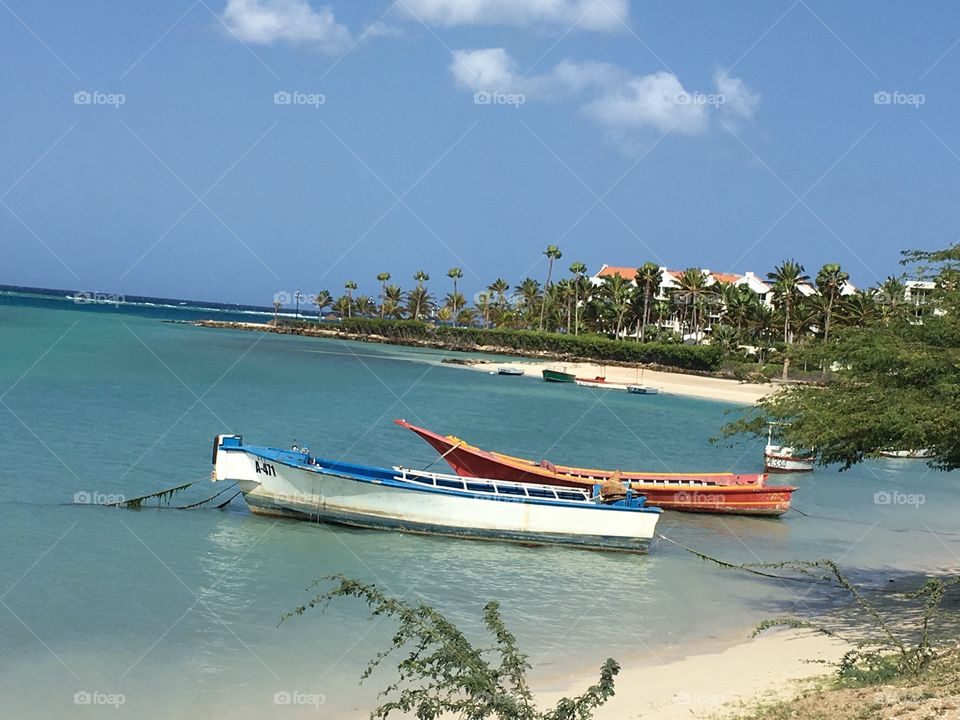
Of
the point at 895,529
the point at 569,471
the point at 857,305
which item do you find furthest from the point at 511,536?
the point at 857,305

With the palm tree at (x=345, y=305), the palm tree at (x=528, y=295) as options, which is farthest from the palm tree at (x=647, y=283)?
the palm tree at (x=345, y=305)

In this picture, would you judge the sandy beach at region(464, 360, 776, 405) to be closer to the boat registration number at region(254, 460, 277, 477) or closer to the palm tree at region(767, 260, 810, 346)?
the palm tree at region(767, 260, 810, 346)

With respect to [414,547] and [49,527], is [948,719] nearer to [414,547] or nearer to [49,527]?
[414,547]

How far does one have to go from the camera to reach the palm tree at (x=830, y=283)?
87250 millimetres

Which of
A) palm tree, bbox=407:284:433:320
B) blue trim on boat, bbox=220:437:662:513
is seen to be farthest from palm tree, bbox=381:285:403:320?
blue trim on boat, bbox=220:437:662:513

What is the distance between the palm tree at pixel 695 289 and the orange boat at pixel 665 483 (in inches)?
3063

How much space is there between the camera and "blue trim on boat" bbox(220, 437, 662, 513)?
871 inches

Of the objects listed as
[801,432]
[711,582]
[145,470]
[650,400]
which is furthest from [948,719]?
[650,400]

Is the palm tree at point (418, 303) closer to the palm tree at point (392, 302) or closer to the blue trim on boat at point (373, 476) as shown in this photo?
the palm tree at point (392, 302)

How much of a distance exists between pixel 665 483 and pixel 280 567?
44.4ft

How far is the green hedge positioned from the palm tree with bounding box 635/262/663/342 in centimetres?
441

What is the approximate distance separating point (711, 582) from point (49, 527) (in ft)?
46.0

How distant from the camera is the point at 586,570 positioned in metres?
20.6

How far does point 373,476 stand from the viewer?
23.0m
